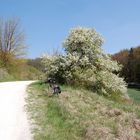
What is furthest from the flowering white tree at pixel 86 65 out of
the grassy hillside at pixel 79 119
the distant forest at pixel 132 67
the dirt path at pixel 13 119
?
the distant forest at pixel 132 67

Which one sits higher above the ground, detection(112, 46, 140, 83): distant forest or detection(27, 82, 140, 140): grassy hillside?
detection(112, 46, 140, 83): distant forest

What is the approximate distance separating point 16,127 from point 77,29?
17.4 m

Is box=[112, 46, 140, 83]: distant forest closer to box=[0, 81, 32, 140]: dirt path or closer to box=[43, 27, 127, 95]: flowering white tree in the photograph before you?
box=[43, 27, 127, 95]: flowering white tree

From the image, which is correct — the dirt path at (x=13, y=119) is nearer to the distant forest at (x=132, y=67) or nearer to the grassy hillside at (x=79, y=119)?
the grassy hillside at (x=79, y=119)

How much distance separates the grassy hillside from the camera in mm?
13180

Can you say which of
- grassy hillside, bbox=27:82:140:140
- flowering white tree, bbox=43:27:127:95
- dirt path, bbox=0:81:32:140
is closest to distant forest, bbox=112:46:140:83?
flowering white tree, bbox=43:27:127:95

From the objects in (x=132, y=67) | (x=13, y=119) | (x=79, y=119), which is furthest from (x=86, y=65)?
(x=132, y=67)

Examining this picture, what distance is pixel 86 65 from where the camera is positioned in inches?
1152

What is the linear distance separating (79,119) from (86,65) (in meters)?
14.4

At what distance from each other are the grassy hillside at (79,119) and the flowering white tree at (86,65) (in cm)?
725

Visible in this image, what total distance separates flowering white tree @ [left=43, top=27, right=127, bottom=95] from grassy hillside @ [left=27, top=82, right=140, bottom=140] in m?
7.25

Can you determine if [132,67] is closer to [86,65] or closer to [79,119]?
Result: [86,65]

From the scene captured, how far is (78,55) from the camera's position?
96.3ft

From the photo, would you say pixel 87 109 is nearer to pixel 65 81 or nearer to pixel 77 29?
pixel 65 81
